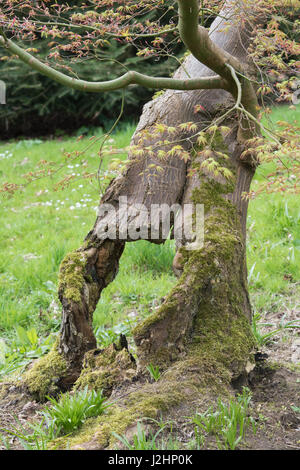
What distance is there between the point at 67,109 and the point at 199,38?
708 centimetres

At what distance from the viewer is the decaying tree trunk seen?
241 centimetres

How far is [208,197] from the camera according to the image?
2.84m

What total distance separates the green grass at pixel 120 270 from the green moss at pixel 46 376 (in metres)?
0.69

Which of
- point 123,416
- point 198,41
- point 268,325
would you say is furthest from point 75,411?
point 268,325

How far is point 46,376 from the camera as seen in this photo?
2.73 metres

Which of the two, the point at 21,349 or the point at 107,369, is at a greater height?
the point at 107,369

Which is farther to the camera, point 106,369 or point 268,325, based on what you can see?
point 268,325

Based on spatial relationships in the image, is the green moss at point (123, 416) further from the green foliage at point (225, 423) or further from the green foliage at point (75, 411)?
the green foliage at point (225, 423)

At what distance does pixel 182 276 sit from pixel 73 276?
63 centimetres

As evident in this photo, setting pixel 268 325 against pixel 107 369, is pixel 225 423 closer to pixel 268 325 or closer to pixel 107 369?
pixel 107 369

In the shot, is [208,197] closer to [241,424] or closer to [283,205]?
[241,424]

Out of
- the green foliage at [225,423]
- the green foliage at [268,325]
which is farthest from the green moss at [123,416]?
the green foliage at [268,325]

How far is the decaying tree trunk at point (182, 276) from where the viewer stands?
94.9 inches
